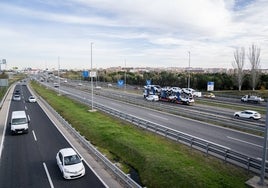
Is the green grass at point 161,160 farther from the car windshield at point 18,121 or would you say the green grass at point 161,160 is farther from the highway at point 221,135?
the car windshield at point 18,121

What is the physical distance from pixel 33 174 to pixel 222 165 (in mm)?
11393

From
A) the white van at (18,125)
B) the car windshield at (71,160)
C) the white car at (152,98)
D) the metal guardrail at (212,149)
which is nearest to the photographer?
the metal guardrail at (212,149)

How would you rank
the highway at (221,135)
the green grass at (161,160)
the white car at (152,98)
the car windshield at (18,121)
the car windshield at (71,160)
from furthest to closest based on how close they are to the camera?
1. the white car at (152,98)
2. the car windshield at (18,121)
3. the highway at (221,135)
4. the car windshield at (71,160)
5. the green grass at (161,160)

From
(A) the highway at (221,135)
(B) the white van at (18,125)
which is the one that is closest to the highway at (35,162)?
(B) the white van at (18,125)

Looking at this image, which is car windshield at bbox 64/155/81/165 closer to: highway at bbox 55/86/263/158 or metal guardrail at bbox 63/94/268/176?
metal guardrail at bbox 63/94/268/176

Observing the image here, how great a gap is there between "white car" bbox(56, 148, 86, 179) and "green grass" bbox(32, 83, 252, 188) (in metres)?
3.42

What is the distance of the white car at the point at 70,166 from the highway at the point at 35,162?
32 cm

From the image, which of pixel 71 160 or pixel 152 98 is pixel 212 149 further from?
pixel 152 98

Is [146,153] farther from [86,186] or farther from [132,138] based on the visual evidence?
[86,186]

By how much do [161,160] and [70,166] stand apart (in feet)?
18.7

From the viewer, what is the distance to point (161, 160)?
15461mm

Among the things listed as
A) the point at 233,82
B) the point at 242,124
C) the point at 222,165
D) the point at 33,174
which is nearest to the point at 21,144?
the point at 33,174

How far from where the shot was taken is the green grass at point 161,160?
12.8m

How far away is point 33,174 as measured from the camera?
563 inches
